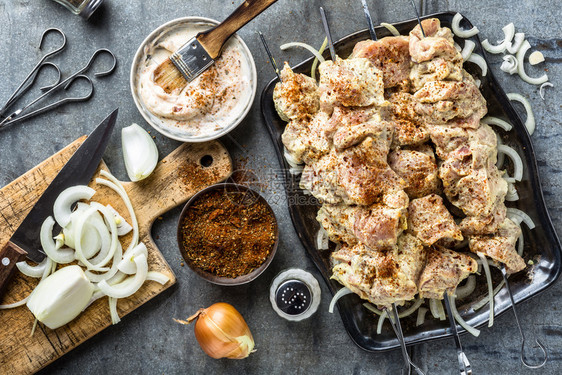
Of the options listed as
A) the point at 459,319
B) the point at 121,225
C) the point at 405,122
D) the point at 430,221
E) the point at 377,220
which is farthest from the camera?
the point at 121,225

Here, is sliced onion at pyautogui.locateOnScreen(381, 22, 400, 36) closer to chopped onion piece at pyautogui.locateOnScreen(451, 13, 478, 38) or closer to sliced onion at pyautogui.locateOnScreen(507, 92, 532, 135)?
chopped onion piece at pyautogui.locateOnScreen(451, 13, 478, 38)

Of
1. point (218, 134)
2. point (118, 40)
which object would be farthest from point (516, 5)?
point (118, 40)

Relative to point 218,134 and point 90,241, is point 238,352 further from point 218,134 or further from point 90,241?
point 218,134

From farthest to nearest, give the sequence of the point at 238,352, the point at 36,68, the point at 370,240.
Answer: the point at 36,68 → the point at 238,352 → the point at 370,240

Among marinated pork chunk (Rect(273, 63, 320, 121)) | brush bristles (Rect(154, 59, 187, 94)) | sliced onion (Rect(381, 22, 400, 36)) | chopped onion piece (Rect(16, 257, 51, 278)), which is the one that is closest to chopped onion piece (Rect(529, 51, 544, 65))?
sliced onion (Rect(381, 22, 400, 36))

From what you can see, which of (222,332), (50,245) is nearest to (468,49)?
(222,332)

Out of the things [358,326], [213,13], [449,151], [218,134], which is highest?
[213,13]

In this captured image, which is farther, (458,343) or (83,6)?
(83,6)

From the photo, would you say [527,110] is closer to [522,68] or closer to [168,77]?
[522,68]
